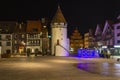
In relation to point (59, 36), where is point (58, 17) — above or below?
above

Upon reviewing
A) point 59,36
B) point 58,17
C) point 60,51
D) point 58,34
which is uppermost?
point 58,17

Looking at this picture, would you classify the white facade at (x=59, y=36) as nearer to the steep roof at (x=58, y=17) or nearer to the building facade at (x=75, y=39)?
the steep roof at (x=58, y=17)

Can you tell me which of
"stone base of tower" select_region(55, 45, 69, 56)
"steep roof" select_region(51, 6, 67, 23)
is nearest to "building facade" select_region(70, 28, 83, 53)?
"steep roof" select_region(51, 6, 67, 23)

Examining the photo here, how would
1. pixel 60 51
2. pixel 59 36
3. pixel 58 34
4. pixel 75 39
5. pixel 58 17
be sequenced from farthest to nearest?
pixel 75 39, pixel 58 17, pixel 58 34, pixel 59 36, pixel 60 51

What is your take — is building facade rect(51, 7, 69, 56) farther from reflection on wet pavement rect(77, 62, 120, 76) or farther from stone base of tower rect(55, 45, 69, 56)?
reflection on wet pavement rect(77, 62, 120, 76)

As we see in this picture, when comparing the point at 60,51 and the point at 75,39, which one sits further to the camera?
the point at 75,39

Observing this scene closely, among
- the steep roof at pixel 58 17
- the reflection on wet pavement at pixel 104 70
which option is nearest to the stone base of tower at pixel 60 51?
the steep roof at pixel 58 17

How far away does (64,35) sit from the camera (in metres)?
97.4

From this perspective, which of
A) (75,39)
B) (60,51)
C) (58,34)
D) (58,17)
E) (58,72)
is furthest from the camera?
(75,39)

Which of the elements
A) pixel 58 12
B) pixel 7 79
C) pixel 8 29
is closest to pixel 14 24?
pixel 8 29

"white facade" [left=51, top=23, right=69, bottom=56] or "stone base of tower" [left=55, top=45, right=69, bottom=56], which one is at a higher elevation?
"white facade" [left=51, top=23, right=69, bottom=56]

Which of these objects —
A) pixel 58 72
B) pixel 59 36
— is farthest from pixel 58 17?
pixel 58 72

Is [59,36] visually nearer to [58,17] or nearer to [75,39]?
[58,17]

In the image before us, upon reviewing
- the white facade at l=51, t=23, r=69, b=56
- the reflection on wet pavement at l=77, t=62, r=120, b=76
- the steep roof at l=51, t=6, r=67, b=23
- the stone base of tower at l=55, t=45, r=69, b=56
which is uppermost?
the steep roof at l=51, t=6, r=67, b=23
